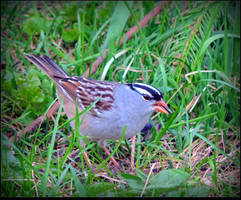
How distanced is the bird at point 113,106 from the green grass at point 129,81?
0.16m

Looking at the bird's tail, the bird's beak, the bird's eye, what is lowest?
the bird's beak

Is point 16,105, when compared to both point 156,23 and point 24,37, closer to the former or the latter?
point 24,37

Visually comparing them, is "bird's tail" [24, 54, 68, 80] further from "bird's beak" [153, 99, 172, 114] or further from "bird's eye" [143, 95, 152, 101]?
"bird's beak" [153, 99, 172, 114]

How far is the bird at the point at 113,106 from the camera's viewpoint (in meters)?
2.86

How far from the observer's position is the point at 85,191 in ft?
7.90

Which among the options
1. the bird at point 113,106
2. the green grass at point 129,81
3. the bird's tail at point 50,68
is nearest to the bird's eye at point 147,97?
the bird at point 113,106

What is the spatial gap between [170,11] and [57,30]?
140 cm

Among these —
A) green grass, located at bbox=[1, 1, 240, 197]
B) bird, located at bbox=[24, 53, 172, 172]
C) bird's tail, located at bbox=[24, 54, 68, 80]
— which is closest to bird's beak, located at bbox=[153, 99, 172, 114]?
bird, located at bbox=[24, 53, 172, 172]

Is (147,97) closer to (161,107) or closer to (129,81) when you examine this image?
(161,107)

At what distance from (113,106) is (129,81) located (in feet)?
2.76

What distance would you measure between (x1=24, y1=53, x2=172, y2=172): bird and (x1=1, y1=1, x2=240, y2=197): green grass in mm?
164

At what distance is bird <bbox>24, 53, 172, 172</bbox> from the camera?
2.86m

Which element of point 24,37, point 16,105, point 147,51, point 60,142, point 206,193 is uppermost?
point 24,37

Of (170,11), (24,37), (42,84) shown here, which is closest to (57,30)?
(24,37)
